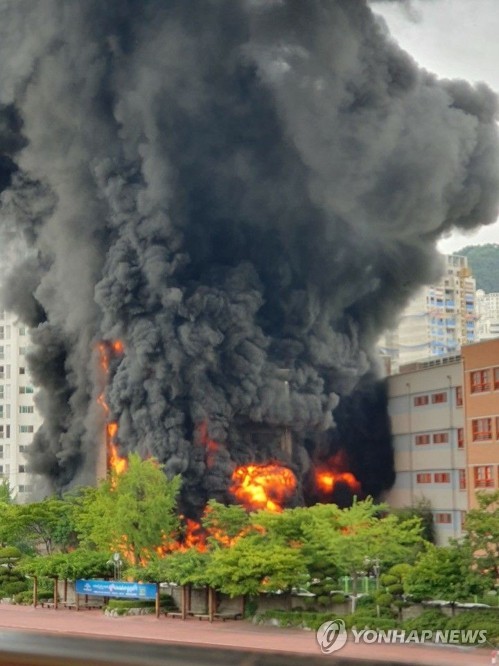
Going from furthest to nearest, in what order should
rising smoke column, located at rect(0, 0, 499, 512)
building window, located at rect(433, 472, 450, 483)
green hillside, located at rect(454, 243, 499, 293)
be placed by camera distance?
green hillside, located at rect(454, 243, 499, 293)
rising smoke column, located at rect(0, 0, 499, 512)
building window, located at rect(433, 472, 450, 483)

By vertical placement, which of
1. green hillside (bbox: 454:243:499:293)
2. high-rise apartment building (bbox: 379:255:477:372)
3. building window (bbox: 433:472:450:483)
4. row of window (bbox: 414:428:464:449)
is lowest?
building window (bbox: 433:472:450:483)

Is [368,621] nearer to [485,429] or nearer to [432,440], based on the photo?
[485,429]

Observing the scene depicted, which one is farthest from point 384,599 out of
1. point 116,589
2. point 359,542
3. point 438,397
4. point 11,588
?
point 438,397

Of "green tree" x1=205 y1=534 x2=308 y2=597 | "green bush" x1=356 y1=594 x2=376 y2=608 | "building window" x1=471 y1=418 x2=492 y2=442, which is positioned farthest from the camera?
"building window" x1=471 y1=418 x2=492 y2=442

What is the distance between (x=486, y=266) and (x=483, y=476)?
97.6 metres

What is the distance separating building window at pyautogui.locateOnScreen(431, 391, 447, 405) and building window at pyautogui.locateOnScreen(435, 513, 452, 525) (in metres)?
4.72

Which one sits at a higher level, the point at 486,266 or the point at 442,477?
the point at 486,266

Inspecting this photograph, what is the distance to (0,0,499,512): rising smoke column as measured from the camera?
51.9 metres

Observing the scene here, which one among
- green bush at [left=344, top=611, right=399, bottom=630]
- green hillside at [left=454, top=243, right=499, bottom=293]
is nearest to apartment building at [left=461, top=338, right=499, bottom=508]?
green bush at [left=344, top=611, right=399, bottom=630]

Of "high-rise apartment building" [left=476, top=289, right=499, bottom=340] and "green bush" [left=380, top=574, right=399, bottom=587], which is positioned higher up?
"high-rise apartment building" [left=476, top=289, right=499, bottom=340]

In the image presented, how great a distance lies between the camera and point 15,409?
74625 millimetres

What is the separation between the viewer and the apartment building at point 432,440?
46281 millimetres

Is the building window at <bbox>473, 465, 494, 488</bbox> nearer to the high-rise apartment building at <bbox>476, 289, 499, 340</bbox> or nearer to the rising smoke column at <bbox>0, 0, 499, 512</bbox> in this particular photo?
the rising smoke column at <bbox>0, 0, 499, 512</bbox>

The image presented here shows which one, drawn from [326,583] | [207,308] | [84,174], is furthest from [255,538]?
[84,174]
